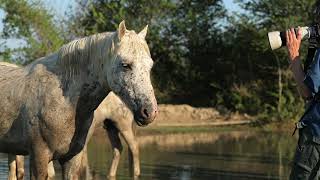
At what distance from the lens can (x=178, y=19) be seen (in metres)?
35.0

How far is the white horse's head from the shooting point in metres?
5.62

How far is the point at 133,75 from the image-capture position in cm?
579

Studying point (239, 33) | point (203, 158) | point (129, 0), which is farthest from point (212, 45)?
point (203, 158)

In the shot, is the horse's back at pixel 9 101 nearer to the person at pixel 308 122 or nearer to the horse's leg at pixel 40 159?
the horse's leg at pixel 40 159

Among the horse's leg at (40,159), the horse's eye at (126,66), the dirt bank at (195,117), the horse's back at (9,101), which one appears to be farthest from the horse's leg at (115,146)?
the dirt bank at (195,117)

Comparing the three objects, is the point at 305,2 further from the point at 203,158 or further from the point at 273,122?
the point at 203,158

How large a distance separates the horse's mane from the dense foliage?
21365mm

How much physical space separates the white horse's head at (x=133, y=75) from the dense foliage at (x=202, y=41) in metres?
21.8

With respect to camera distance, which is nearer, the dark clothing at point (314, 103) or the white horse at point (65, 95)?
the dark clothing at point (314, 103)

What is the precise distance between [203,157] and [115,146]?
11.7 ft

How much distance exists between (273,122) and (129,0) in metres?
11.1

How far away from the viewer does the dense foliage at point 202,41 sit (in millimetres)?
28156

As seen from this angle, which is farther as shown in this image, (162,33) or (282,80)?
(162,33)

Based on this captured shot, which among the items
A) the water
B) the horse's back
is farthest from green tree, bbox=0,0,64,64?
the horse's back
